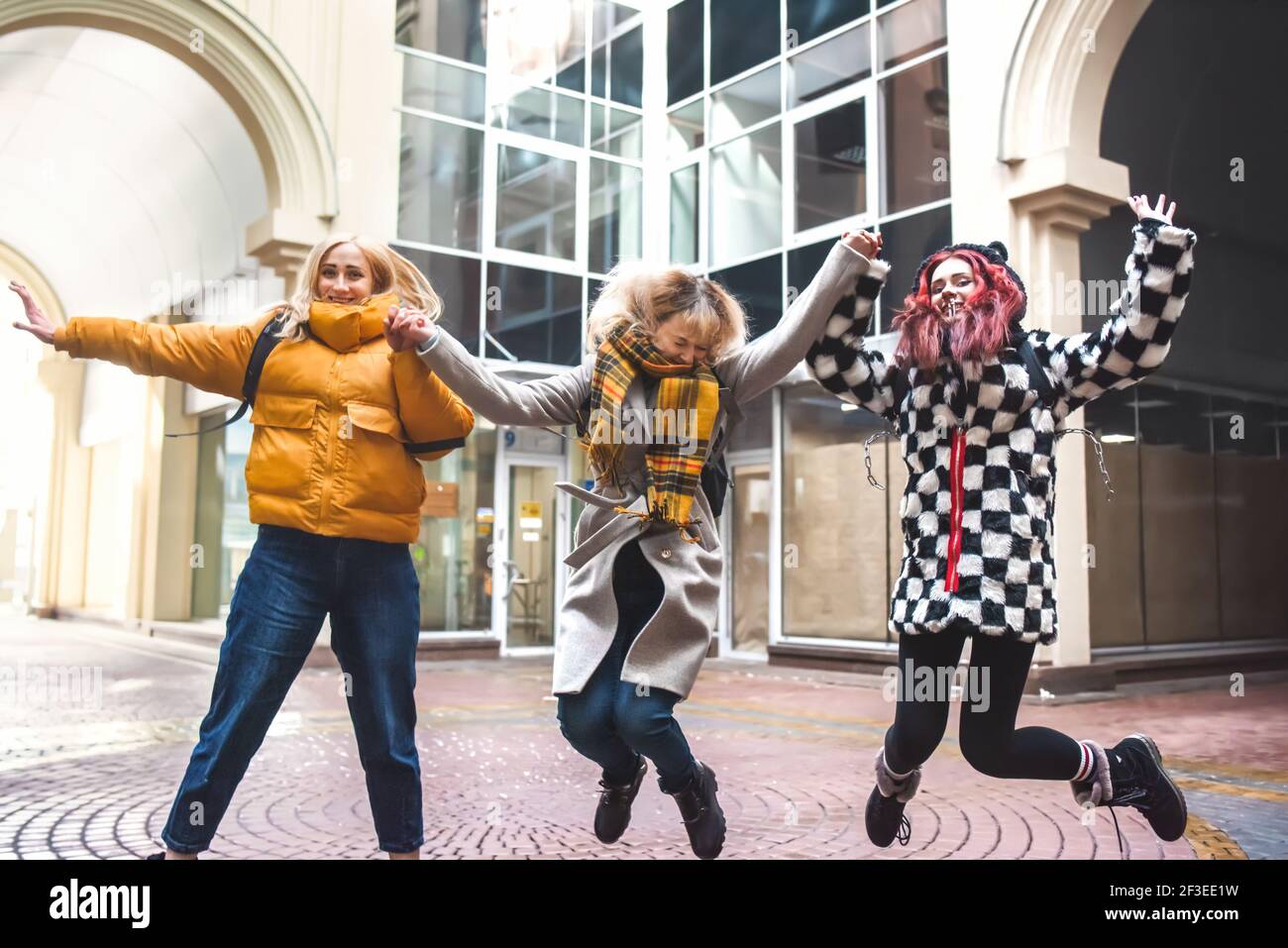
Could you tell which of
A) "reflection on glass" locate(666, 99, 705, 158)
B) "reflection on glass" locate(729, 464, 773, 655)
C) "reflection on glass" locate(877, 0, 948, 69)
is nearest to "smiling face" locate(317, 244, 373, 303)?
"reflection on glass" locate(877, 0, 948, 69)

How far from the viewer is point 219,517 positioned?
1694 centimetres

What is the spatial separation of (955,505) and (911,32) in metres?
9.46

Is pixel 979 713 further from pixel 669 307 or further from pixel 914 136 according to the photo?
pixel 914 136

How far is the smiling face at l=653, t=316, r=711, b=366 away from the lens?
3256mm

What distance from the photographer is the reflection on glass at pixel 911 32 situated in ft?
36.3

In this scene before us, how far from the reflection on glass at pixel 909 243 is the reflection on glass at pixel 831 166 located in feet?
2.20

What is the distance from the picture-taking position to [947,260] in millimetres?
3398

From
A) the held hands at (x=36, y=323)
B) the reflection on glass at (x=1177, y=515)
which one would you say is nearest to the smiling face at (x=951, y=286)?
the held hands at (x=36, y=323)

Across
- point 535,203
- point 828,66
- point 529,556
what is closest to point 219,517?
point 529,556

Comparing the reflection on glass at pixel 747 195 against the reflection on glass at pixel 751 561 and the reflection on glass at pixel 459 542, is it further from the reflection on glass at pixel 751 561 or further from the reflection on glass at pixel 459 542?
the reflection on glass at pixel 459 542
